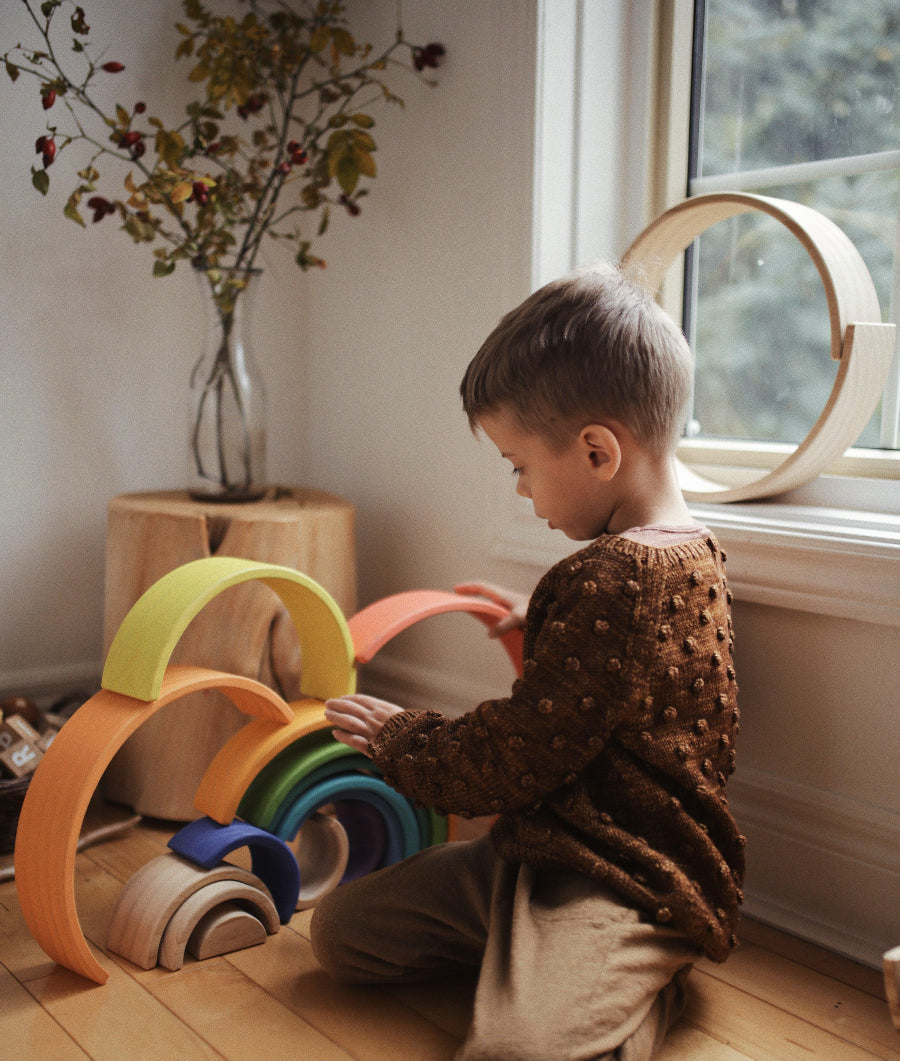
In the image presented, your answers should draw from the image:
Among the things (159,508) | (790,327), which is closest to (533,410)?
(790,327)

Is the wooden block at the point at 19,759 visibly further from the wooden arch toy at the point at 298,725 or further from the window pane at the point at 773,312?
the window pane at the point at 773,312

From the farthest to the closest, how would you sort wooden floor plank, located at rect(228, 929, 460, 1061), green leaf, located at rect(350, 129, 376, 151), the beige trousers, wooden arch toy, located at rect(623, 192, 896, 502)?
green leaf, located at rect(350, 129, 376, 151) < wooden arch toy, located at rect(623, 192, 896, 502) < wooden floor plank, located at rect(228, 929, 460, 1061) < the beige trousers

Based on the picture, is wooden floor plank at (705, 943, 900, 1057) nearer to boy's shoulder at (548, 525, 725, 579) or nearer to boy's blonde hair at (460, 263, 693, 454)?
boy's shoulder at (548, 525, 725, 579)

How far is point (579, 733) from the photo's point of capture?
979mm

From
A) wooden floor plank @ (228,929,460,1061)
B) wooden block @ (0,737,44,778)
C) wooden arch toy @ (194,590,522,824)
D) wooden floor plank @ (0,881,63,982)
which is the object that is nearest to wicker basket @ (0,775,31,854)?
wooden block @ (0,737,44,778)

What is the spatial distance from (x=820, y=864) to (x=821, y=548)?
38cm

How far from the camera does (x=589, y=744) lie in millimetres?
979

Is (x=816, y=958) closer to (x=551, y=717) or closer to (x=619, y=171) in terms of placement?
(x=551, y=717)

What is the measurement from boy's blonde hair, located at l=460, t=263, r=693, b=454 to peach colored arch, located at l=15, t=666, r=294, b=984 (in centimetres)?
49

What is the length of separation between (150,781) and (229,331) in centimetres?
70

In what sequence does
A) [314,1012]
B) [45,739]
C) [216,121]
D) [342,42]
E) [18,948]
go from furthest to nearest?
[216,121] < [342,42] < [45,739] < [18,948] < [314,1012]

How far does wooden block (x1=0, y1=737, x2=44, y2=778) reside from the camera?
4.64 feet

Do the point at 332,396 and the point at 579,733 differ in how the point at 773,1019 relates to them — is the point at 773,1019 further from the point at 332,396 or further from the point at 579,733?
the point at 332,396

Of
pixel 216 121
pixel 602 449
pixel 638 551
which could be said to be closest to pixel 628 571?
pixel 638 551
